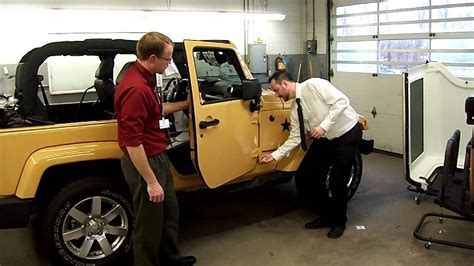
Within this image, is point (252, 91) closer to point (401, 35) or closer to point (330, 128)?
point (330, 128)

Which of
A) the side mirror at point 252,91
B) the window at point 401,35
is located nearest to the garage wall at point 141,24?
the window at point 401,35

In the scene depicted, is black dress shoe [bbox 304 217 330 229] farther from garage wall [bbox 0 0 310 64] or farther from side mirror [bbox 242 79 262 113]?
garage wall [bbox 0 0 310 64]

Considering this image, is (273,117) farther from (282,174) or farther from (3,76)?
(3,76)

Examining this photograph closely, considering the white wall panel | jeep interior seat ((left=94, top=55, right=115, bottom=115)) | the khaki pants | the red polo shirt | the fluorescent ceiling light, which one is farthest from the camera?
the fluorescent ceiling light

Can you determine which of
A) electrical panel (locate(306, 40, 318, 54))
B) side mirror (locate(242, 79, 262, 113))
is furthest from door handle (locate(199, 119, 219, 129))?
electrical panel (locate(306, 40, 318, 54))

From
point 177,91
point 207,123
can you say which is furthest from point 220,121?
point 177,91

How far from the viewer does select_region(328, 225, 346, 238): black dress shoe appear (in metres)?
4.08

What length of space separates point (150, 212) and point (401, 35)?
5238 mm

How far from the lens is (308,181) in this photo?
457 centimetres

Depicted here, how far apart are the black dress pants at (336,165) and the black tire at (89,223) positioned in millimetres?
1787

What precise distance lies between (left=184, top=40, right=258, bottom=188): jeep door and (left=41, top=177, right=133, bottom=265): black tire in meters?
0.68

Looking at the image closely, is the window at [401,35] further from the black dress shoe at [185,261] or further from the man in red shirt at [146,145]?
the man in red shirt at [146,145]

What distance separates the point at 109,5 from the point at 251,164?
4.14 m

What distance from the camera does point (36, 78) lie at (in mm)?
3477
